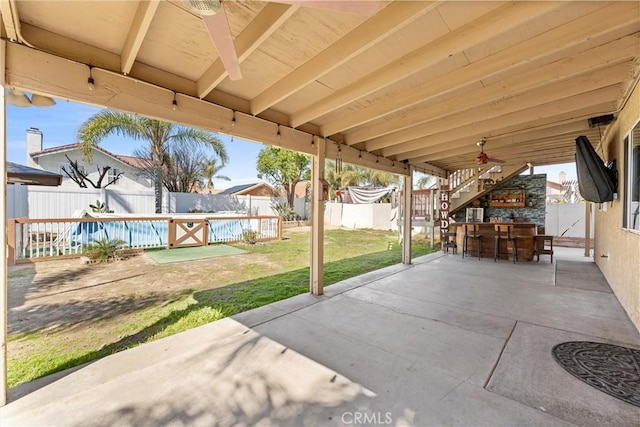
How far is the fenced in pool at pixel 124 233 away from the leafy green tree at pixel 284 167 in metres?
6.37

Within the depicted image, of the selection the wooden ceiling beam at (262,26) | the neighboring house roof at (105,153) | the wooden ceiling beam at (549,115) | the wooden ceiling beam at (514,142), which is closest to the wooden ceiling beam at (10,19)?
the wooden ceiling beam at (262,26)

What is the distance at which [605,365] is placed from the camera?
2.49 m

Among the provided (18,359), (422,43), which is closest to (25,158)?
(18,359)

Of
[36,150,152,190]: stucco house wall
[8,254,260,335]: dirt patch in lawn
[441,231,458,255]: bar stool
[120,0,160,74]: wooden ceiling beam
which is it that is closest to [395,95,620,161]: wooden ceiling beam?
[441,231,458,255]: bar stool

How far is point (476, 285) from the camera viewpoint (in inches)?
202

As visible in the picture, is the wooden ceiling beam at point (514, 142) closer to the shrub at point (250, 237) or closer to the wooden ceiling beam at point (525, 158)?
the wooden ceiling beam at point (525, 158)

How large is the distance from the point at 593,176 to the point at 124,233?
10663 mm

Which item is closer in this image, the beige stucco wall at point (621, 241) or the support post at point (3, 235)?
the support post at point (3, 235)

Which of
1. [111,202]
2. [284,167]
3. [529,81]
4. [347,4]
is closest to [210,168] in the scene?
[284,167]

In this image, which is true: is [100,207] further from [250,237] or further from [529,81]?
[529,81]

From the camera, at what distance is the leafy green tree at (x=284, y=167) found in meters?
16.9

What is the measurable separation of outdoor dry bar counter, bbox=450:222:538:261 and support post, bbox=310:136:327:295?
5787 mm

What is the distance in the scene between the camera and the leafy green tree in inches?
667

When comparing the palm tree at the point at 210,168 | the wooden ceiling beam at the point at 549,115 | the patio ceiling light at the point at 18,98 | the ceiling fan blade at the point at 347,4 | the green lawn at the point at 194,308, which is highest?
the palm tree at the point at 210,168
